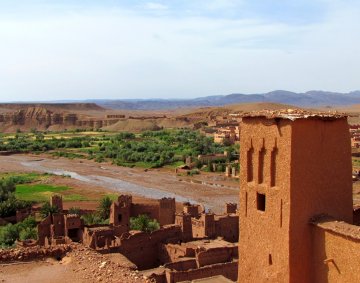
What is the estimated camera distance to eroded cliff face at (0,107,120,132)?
11825cm

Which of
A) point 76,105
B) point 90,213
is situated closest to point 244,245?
point 90,213

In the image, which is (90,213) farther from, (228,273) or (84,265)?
(84,265)

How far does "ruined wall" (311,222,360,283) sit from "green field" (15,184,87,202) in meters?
32.0

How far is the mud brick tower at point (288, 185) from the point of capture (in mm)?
8797

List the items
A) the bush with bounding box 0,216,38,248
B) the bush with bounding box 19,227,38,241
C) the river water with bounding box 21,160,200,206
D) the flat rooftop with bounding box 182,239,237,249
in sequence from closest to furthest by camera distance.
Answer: the flat rooftop with bounding box 182,239,237,249 → the bush with bounding box 19,227,38,241 → the bush with bounding box 0,216,38,248 → the river water with bounding box 21,160,200,206

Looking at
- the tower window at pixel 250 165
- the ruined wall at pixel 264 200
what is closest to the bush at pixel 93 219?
the ruined wall at pixel 264 200

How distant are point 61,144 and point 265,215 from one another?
72760mm

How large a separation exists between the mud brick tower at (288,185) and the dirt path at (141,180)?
2552 cm

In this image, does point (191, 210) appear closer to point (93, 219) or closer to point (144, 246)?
point (93, 219)

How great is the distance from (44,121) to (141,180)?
77244 mm

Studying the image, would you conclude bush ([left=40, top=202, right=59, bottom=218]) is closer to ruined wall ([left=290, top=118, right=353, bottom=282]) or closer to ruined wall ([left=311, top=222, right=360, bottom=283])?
ruined wall ([left=290, top=118, right=353, bottom=282])

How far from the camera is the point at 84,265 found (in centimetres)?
1038

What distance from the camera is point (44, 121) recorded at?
122 metres

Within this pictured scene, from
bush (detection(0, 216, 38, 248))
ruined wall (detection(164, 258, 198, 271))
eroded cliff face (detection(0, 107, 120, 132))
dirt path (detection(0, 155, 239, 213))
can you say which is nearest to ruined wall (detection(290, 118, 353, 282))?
ruined wall (detection(164, 258, 198, 271))
